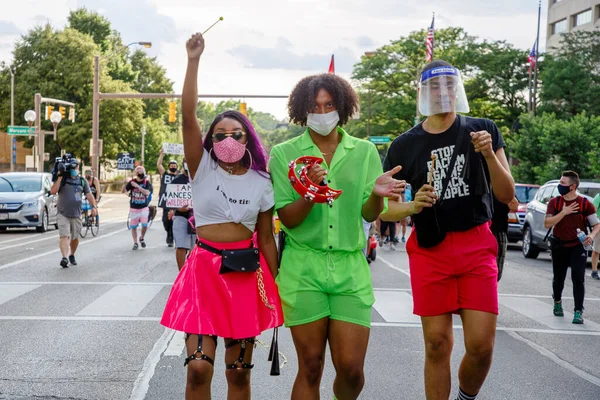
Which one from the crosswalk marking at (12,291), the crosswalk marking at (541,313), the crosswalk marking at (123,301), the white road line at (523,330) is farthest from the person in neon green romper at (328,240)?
the crosswalk marking at (12,291)

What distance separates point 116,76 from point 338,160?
69768 millimetres

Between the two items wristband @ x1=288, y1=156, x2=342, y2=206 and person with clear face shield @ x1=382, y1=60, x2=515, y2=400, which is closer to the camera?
wristband @ x1=288, y1=156, x2=342, y2=206

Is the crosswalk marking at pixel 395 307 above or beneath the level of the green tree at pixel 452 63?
beneath

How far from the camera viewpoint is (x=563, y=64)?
44.3m

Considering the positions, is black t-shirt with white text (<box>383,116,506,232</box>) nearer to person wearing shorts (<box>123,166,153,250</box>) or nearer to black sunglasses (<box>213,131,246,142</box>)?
black sunglasses (<box>213,131,246,142</box>)

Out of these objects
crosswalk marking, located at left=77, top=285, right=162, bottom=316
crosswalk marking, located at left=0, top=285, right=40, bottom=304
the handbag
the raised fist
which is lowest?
crosswalk marking, located at left=0, top=285, right=40, bottom=304

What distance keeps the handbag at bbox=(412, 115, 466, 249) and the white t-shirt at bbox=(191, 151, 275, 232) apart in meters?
0.84

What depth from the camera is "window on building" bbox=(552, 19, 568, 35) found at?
67.5m

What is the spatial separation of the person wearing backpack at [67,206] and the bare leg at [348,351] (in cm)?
1075

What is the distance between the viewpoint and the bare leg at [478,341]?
4457 millimetres

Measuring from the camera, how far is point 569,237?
10008 millimetres

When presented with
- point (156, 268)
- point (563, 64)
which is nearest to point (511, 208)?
point (156, 268)

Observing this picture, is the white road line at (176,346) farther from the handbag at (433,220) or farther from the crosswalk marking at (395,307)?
the handbag at (433,220)

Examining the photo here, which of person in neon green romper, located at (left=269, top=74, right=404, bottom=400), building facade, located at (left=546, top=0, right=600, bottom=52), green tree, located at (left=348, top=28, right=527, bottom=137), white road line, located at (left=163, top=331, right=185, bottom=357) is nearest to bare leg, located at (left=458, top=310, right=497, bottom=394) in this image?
person in neon green romper, located at (left=269, top=74, right=404, bottom=400)
